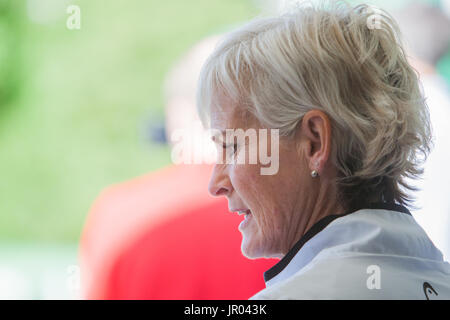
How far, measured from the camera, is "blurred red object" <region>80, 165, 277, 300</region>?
194cm

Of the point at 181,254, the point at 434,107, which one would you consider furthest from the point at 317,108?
the point at 434,107

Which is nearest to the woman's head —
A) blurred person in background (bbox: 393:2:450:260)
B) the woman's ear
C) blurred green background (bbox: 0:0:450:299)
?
the woman's ear

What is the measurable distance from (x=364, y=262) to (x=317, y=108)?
0.89ft

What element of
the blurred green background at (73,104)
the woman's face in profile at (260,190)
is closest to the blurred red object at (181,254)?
the woman's face in profile at (260,190)

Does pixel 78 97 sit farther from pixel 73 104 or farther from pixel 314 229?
pixel 314 229

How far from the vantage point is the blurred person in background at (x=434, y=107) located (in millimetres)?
2418

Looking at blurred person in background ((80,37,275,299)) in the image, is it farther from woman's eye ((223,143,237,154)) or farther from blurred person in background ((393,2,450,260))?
woman's eye ((223,143,237,154))

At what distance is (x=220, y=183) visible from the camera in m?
1.08

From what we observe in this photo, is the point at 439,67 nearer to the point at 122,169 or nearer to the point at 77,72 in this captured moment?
the point at 122,169

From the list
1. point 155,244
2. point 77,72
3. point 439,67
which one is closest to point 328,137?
point 155,244

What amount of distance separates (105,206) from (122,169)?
1867mm

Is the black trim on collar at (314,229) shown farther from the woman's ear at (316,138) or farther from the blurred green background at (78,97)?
the blurred green background at (78,97)

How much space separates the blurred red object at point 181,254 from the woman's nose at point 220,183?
873 mm

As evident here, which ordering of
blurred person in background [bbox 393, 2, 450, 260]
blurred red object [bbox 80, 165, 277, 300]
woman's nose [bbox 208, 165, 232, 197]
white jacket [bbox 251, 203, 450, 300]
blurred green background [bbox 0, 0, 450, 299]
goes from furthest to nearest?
blurred green background [bbox 0, 0, 450, 299] < blurred person in background [bbox 393, 2, 450, 260] < blurred red object [bbox 80, 165, 277, 300] < woman's nose [bbox 208, 165, 232, 197] < white jacket [bbox 251, 203, 450, 300]
